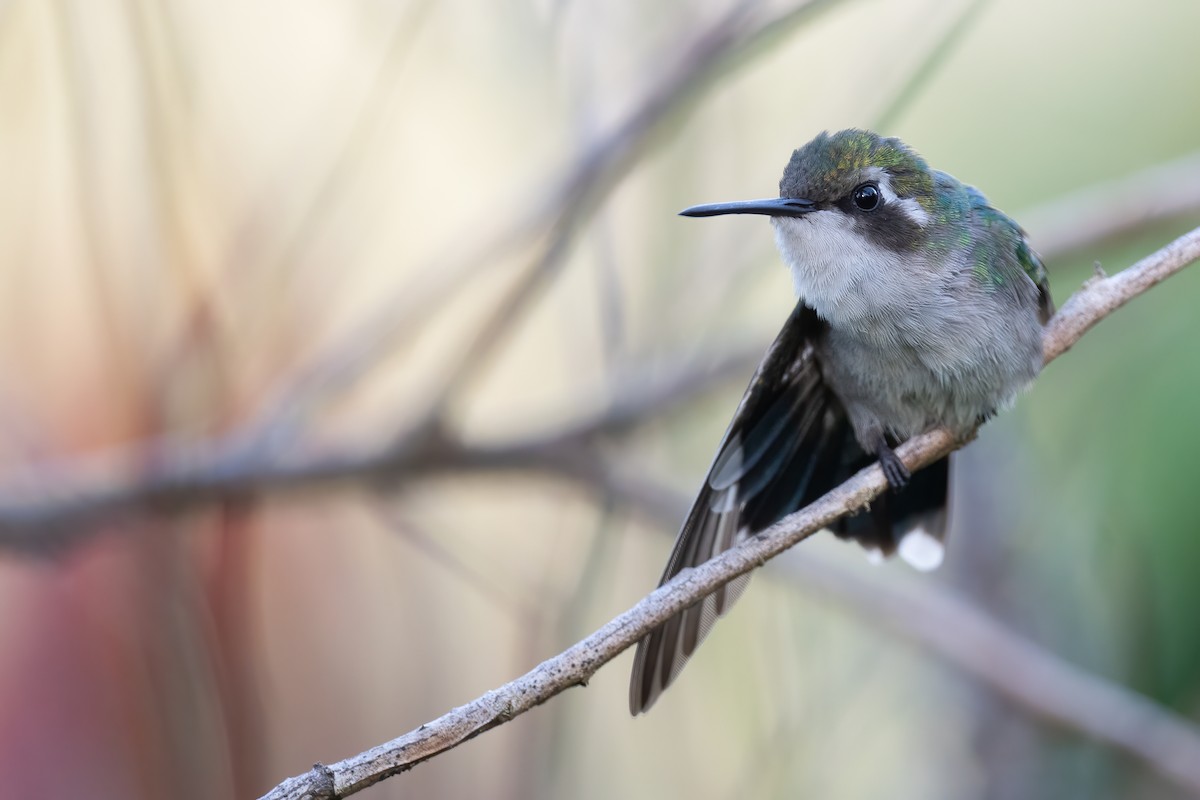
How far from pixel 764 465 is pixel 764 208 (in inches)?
25.7

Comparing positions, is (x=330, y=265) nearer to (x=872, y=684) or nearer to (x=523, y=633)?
(x=523, y=633)

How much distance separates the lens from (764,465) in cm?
265

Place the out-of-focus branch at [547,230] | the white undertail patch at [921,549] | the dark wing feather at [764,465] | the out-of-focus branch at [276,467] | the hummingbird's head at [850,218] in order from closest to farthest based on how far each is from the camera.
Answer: the dark wing feather at [764,465], the hummingbird's head at [850,218], the white undertail patch at [921,549], the out-of-focus branch at [547,230], the out-of-focus branch at [276,467]

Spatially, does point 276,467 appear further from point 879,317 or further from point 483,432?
point 879,317

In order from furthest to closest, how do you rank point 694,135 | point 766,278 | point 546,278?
point 766,278 → point 694,135 → point 546,278

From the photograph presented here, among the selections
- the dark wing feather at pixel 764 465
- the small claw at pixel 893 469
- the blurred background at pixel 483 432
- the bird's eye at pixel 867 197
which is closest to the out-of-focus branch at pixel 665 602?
the small claw at pixel 893 469

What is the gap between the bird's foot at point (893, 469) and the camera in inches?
91.8

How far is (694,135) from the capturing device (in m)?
3.54

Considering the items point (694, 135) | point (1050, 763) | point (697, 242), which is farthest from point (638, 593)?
point (1050, 763)

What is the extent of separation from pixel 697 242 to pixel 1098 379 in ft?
5.74

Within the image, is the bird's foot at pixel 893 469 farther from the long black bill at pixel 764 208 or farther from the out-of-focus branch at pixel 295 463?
the out-of-focus branch at pixel 295 463

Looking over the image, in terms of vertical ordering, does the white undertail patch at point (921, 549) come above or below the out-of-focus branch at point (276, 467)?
below

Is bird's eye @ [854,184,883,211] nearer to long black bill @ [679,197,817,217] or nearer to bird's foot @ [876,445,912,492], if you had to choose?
long black bill @ [679,197,817,217]

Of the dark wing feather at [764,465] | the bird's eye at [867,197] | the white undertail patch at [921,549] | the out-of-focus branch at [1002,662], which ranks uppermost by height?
the bird's eye at [867,197]
